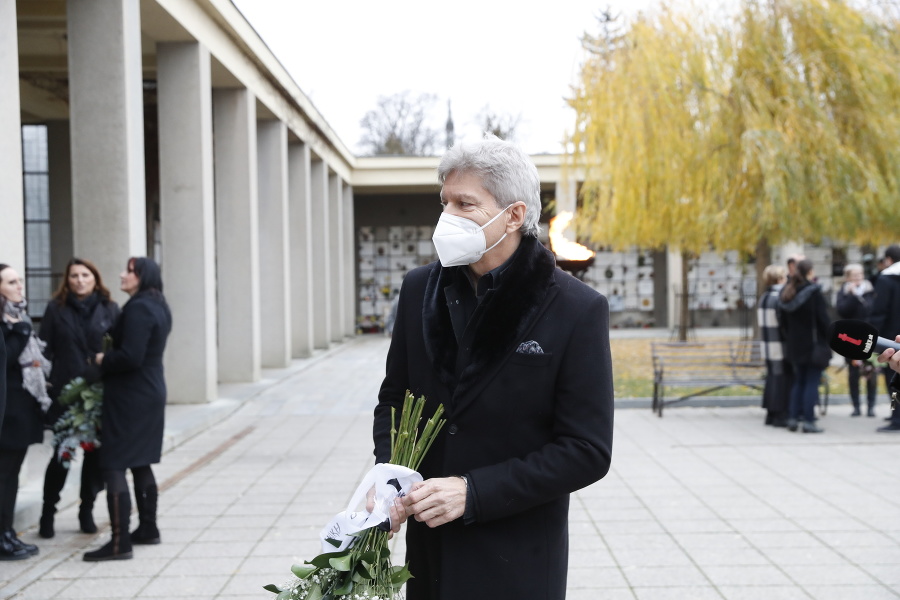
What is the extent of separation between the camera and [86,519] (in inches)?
257

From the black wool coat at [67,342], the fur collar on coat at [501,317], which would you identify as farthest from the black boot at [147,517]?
the fur collar on coat at [501,317]

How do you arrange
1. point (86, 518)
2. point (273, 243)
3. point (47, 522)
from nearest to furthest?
point (47, 522), point (86, 518), point (273, 243)

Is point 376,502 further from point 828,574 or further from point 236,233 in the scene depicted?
point 236,233

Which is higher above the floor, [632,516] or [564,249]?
[564,249]

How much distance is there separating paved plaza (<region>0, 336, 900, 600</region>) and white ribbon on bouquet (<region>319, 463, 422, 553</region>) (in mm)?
343

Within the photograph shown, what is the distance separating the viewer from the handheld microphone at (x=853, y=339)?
2695mm

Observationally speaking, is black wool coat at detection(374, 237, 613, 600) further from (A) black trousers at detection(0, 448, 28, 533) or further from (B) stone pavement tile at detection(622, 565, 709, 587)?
(A) black trousers at detection(0, 448, 28, 533)

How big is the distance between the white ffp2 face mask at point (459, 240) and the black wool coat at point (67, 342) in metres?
4.70

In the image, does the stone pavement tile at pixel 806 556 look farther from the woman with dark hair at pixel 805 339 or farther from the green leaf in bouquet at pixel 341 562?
the woman with dark hair at pixel 805 339

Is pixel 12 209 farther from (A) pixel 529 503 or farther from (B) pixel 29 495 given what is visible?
(A) pixel 529 503

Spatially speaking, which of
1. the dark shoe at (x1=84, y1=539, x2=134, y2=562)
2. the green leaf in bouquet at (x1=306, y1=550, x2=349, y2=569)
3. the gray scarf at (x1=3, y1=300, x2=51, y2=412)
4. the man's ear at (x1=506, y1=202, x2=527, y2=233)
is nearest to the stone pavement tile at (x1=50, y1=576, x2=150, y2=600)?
the dark shoe at (x1=84, y1=539, x2=134, y2=562)

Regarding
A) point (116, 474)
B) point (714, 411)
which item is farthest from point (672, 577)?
point (714, 411)

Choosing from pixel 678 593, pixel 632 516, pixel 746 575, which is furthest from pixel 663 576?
pixel 632 516

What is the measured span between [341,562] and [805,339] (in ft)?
29.9
